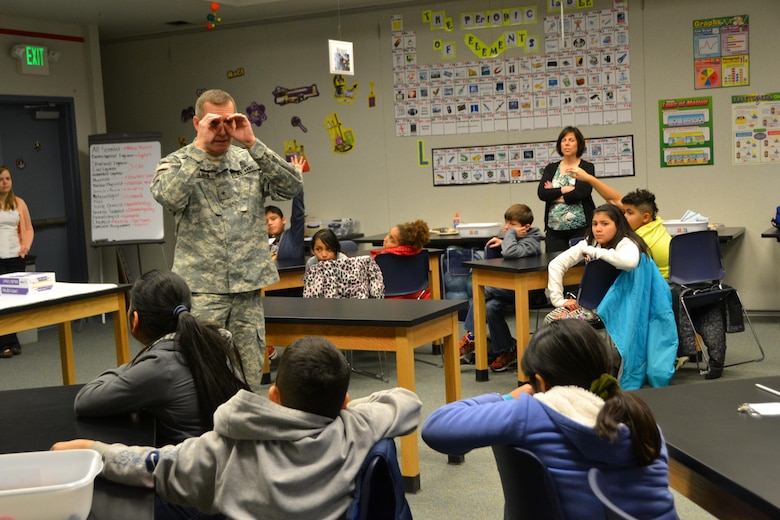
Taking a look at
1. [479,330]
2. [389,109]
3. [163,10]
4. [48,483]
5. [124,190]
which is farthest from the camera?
[124,190]

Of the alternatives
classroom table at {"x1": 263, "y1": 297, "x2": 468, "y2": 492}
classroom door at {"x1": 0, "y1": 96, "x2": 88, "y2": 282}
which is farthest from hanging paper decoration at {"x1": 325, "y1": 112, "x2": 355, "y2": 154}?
classroom table at {"x1": 263, "y1": 297, "x2": 468, "y2": 492}

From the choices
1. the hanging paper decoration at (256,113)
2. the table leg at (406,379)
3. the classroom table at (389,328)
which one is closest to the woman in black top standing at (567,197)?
the classroom table at (389,328)

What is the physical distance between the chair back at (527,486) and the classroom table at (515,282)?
2780mm

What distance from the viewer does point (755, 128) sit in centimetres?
668

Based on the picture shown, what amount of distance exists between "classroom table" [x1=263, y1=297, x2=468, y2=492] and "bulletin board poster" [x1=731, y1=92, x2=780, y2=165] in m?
3.94

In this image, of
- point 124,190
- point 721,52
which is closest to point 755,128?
point 721,52

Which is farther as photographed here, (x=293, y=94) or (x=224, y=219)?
(x=293, y=94)

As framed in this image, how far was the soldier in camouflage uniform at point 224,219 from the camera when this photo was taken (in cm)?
308

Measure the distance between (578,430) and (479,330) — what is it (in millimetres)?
3386

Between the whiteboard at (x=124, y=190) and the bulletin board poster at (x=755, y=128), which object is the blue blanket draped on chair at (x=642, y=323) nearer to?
the bulletin board poster at (x=755, y=128)

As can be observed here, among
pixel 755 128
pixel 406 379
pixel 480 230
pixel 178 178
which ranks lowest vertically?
pixel 406 379

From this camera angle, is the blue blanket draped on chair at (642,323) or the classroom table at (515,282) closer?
the blue blanket draped on chair at (642,323)

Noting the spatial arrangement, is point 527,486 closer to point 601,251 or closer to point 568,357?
point 568,357

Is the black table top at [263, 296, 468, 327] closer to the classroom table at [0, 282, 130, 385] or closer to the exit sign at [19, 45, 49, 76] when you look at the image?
the classroom table at [0, 282, 130, 385]
